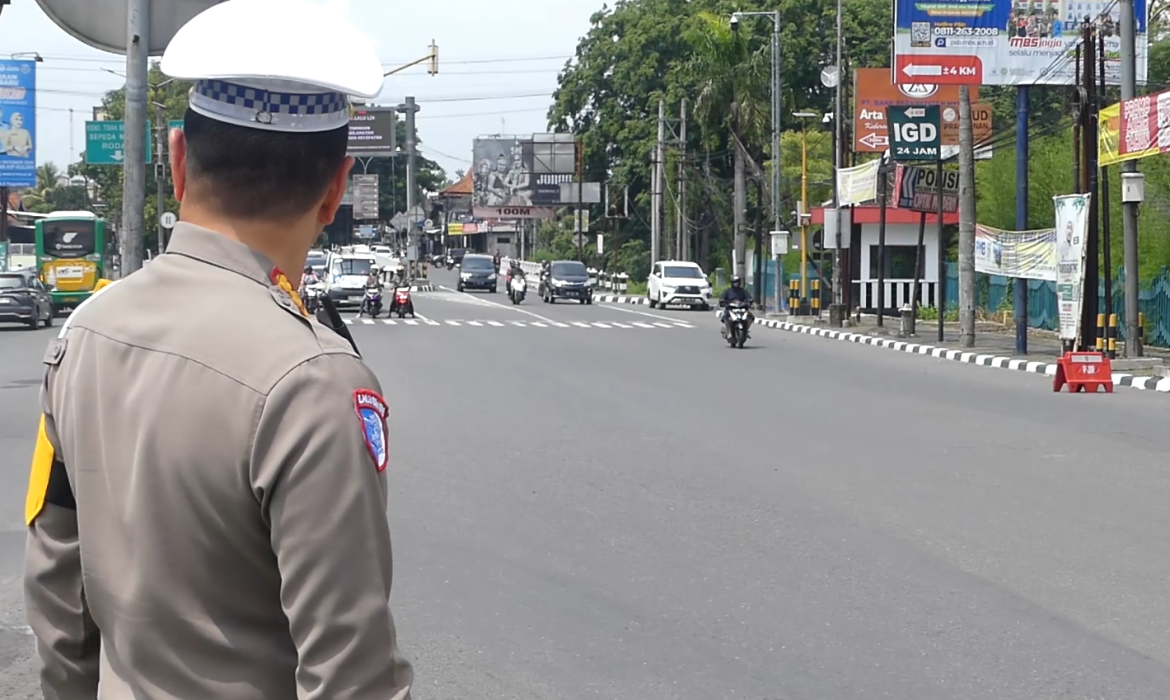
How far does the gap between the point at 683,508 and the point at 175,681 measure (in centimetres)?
745

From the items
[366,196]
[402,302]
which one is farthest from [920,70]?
[366,196]

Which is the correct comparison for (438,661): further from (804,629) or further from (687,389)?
(687,389)

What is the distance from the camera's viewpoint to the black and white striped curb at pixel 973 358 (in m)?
19.3

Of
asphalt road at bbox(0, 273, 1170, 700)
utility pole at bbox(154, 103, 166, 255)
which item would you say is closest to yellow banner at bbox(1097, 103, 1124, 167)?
asphalt road at bbox(0, 273, 1170, 700)

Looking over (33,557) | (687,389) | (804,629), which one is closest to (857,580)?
(804,629)

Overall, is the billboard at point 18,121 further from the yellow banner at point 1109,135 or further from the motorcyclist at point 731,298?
the yellow banner at point 1109,135

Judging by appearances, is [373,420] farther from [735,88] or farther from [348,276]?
[735,88]

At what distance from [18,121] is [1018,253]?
3040 centimetres

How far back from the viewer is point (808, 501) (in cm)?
945

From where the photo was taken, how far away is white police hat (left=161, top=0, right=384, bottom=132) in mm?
1966

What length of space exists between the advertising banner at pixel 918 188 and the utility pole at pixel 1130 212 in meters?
7.61

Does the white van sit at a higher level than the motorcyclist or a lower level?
higher

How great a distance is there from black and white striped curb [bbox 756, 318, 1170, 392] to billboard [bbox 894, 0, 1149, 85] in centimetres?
483

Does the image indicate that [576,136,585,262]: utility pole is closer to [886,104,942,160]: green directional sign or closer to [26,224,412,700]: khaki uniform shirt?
[886,104,942,160]: green directional sign
